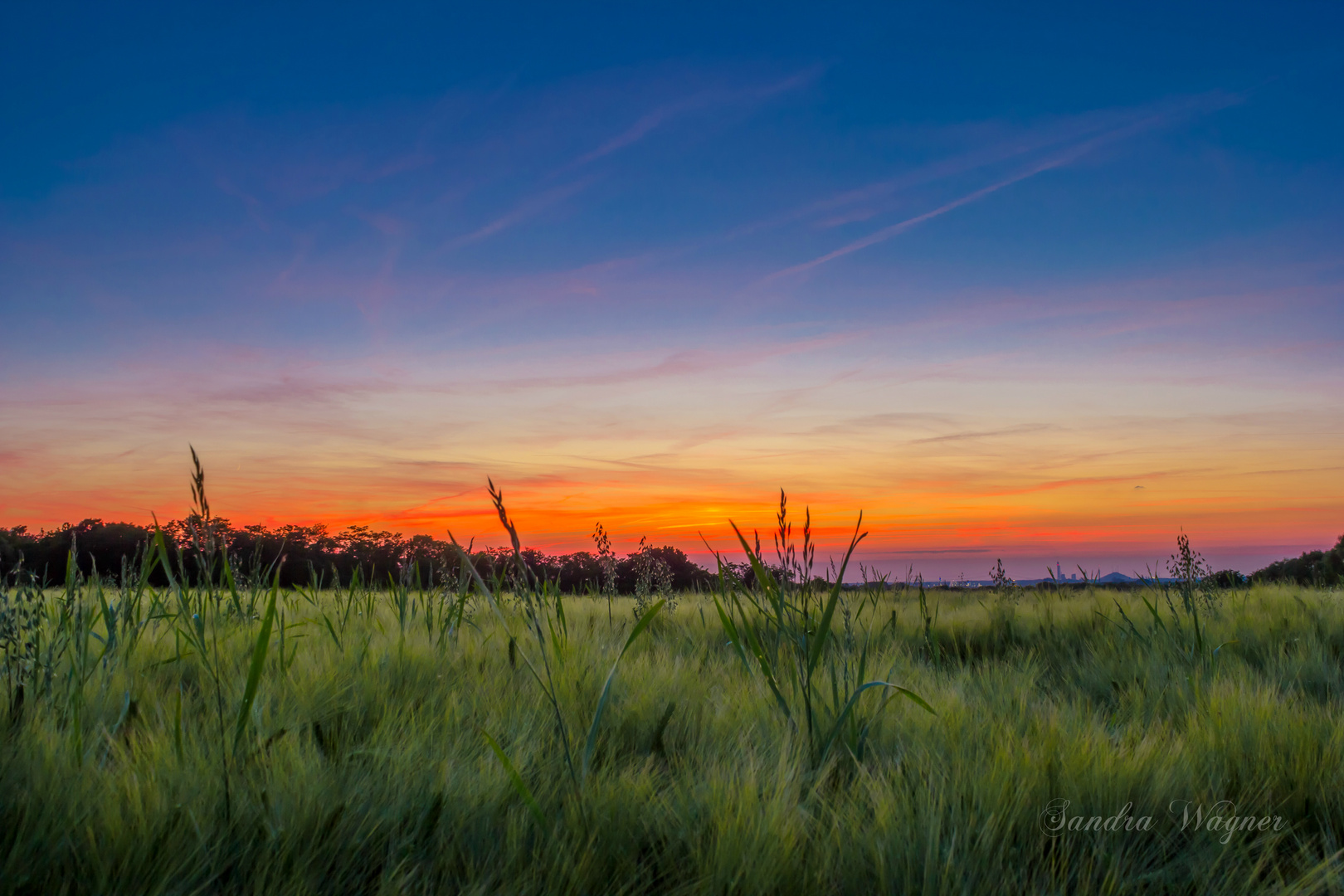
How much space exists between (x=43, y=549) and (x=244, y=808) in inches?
462

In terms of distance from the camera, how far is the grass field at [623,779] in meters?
1.42

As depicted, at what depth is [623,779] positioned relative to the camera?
1.73 m

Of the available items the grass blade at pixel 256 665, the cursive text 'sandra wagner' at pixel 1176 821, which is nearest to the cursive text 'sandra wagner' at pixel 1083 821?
the cursive text 'sandra wagner' at pixel 1176 821

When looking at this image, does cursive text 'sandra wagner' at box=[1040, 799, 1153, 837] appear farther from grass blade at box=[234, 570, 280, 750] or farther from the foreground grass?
grass blade at box=[234, 570, 280, 750]

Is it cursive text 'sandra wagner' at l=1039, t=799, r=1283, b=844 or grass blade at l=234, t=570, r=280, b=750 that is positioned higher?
grass blade at l=234, t=570, r=280, b=750

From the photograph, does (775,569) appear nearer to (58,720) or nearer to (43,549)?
(58,720)

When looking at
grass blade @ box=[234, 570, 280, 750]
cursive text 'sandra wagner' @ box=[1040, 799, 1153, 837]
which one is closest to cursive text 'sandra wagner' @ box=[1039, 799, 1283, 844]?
cursive text 'sandra wagner' @ box=[1040, 799, 1153, 837]

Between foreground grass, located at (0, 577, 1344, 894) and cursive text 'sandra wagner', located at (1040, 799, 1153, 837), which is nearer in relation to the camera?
foreground grass, located at (0, 577, 1344, 894)

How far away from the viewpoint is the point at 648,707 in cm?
245

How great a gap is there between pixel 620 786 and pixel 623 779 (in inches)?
0.8

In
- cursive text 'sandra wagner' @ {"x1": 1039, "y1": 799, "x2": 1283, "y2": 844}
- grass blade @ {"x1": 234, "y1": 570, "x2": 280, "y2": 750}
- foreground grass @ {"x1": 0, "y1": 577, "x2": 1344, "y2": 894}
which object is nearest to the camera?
foreground grass @ {"x1": 0, "y1": 577, "x2": 1344, "y2": 894}

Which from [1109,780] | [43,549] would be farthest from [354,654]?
[43,549]

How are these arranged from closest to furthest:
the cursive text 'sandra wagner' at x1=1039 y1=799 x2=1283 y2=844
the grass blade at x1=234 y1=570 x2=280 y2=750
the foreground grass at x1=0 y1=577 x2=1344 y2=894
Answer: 1. the foreground grass at x1=0 y1=577 x2=1344 y2=894
2. the grass blade at x1=234 y1=570 x2=280 y2=750
3. the cursive text 'sandra wagner' at x1=1039 y1=799 x2=1283 y2=844

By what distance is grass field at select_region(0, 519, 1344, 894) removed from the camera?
142 cm
